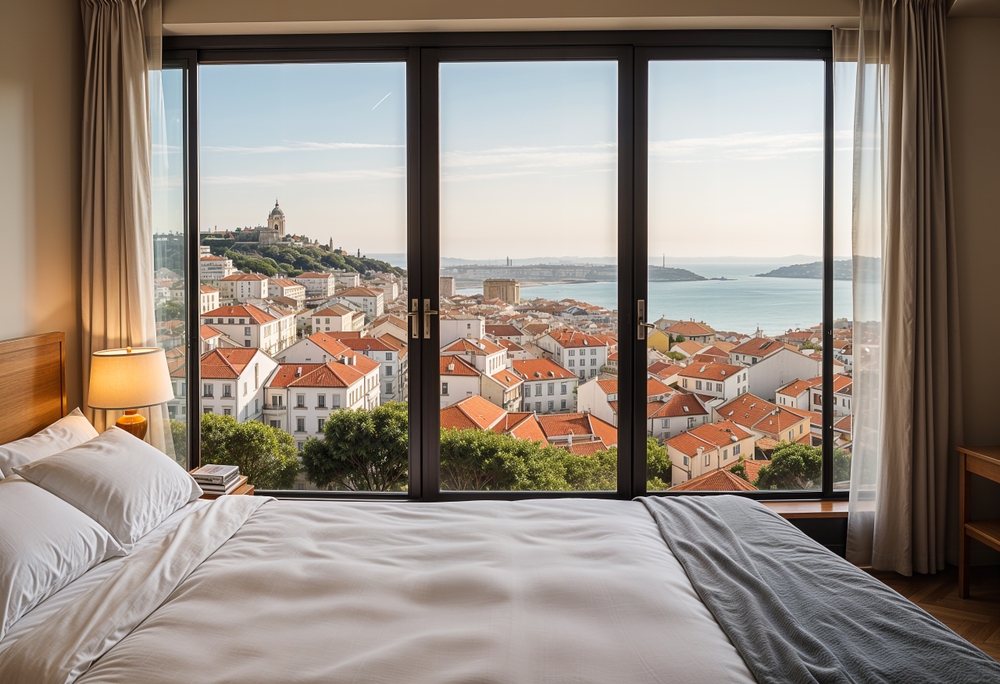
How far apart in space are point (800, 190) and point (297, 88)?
2.51 m

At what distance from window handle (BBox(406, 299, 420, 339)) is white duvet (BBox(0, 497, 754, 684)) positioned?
3.89 ft

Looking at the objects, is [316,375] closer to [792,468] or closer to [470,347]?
[470,347]

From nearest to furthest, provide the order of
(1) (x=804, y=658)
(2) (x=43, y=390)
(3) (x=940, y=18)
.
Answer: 1. (1) (x=804, y=658)
2. (2) (x=43, y=390)
3. (3) (x=940, y=18)

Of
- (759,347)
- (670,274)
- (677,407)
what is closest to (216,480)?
(677,407)

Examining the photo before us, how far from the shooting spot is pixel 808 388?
10.3ft

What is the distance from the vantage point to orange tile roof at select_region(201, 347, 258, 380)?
3182 millimetres

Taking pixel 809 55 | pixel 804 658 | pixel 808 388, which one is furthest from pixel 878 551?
pixel 809 55

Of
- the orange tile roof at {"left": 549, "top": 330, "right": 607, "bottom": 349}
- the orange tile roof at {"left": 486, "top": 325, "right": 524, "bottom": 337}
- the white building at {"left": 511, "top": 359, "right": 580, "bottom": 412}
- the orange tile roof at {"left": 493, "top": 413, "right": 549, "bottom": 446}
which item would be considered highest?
the orange tile roof at {"left": 486, "top": 325, "right": 524, "bottom": 337}

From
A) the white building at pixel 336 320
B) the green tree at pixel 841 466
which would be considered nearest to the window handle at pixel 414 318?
the white building at pixel 336 320

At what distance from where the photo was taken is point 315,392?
10.4 feet

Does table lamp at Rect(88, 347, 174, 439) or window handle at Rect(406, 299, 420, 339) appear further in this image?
window handle at Rect(406, 299, 420, 339)

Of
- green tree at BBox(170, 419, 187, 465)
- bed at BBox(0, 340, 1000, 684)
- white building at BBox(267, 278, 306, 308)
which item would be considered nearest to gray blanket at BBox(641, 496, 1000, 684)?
bed at BBox(0, 340, 1000, 684)

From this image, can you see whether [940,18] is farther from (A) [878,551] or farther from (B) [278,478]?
(B) [278,478]

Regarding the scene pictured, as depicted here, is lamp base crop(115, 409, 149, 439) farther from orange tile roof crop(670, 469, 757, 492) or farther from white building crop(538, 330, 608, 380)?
orange tile roof crop(670, 469, 757, 492)
